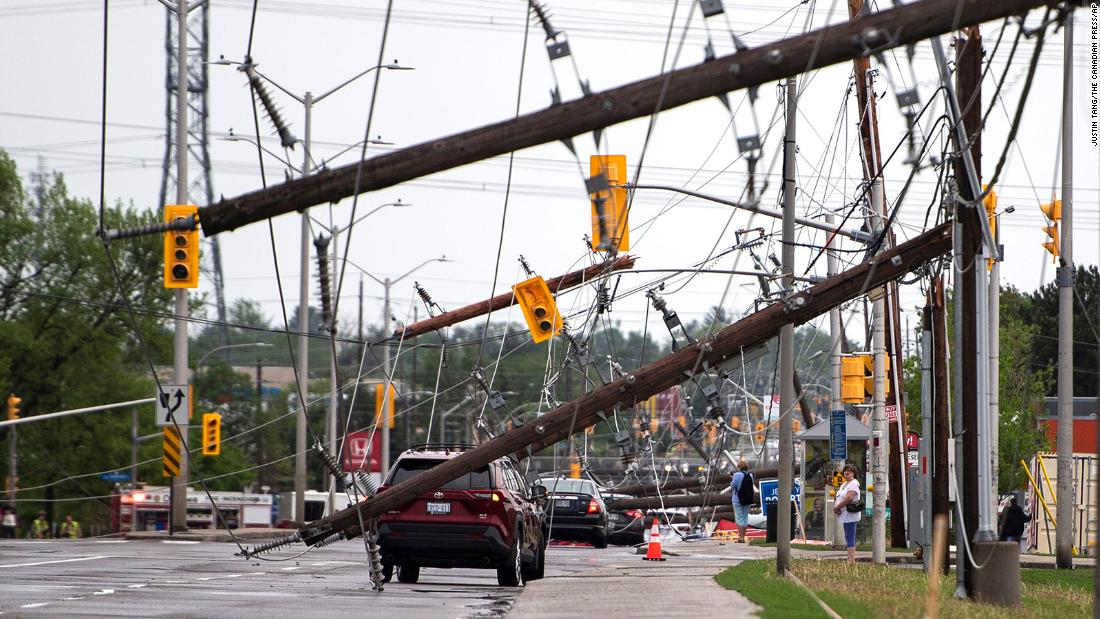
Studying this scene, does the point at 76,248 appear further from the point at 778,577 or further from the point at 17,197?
the point at 778,577

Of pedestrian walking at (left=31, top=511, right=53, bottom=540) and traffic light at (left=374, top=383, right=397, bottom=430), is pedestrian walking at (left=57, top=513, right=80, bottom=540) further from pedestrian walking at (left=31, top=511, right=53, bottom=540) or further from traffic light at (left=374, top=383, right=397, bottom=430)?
traffic light at (left=374, top=383, right=397, bottom=430)

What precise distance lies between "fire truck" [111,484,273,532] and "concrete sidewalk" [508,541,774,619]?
41793mm

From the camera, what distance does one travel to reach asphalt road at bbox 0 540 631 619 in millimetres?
15922

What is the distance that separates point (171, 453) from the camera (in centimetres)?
3856

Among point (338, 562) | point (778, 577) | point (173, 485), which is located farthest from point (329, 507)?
point (173, 485)

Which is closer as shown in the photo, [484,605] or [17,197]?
→ [484,605]

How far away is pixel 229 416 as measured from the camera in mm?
110938

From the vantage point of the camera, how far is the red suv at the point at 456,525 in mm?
20266

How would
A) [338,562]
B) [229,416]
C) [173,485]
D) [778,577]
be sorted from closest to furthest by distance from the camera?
[778,577]
[338,562]
[173,485]
[229,416]

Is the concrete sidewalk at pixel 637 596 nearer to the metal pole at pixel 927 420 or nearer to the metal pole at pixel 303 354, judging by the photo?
the metal pole at pixel 927 420

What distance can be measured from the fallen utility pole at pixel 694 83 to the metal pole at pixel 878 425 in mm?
11381

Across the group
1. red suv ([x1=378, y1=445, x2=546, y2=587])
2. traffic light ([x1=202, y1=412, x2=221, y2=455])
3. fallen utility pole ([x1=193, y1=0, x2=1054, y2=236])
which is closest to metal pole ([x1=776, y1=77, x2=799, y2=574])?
red suv ([x1=378, y1=445, x2=546, y2=587])

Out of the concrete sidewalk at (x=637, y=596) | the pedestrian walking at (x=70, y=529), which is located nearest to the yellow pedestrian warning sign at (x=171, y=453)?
the concrete sidewalk at (x=637, y=596)

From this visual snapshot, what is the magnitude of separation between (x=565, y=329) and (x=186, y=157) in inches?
524
